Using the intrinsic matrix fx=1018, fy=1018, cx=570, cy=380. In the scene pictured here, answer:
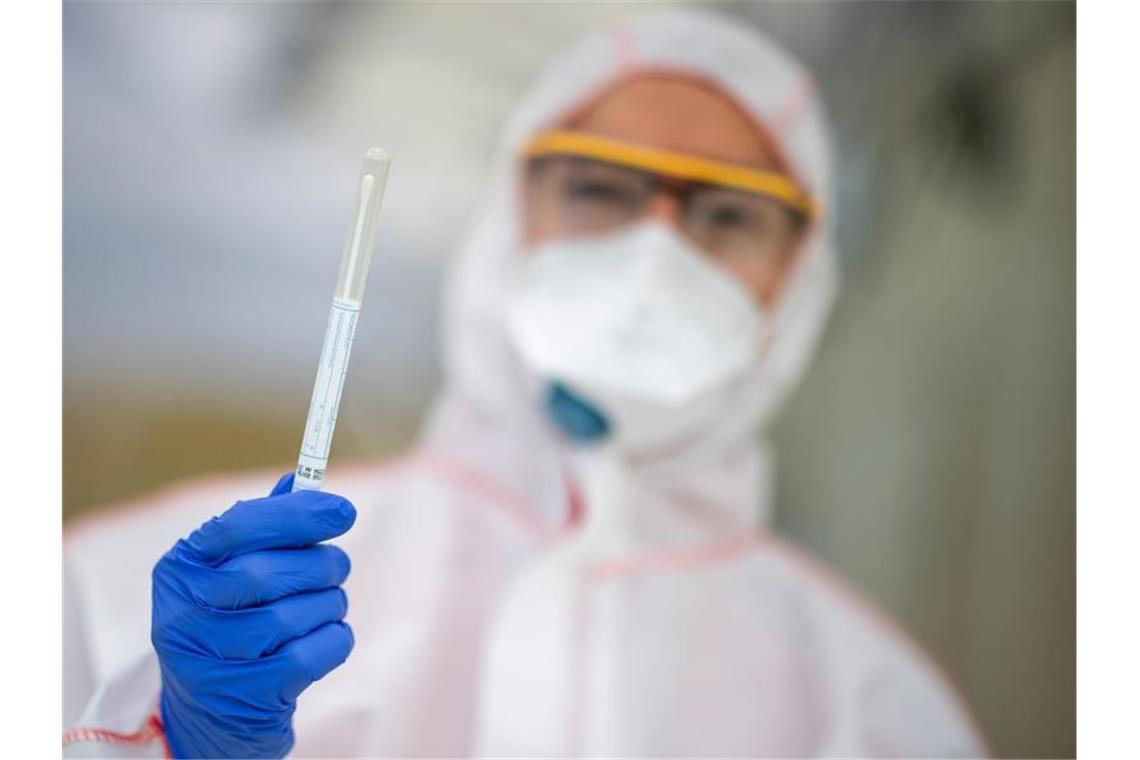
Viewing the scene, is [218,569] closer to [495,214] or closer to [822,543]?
[495,214]

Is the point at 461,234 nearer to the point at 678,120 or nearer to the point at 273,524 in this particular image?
the point at 678,120

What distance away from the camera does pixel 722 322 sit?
1068 mm

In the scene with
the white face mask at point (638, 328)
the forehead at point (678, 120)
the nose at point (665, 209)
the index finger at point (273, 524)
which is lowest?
the index finger at point (273, 524)

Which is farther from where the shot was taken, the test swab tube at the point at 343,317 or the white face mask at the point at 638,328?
the white face mask at the point at 638,328

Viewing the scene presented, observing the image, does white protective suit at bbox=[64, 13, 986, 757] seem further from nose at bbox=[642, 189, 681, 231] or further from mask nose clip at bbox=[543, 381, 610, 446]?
nose at bbox=[642, 189, 681, 231]

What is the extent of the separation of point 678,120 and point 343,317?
57 cm

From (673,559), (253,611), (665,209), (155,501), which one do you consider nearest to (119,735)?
(253,611)

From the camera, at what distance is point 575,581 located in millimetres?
1033

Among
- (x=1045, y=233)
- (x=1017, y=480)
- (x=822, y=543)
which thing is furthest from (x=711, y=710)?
(x=1045, y=233)

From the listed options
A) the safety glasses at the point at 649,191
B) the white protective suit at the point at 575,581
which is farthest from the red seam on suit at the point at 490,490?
the safety glasses at the point at 649,191

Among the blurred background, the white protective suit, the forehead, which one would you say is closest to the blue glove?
the white protective suit

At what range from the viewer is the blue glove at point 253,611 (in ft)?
2.27

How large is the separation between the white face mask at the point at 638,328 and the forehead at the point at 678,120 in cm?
12

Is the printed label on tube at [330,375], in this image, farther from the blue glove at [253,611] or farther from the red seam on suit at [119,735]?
the red seam on suit at [119,735]
